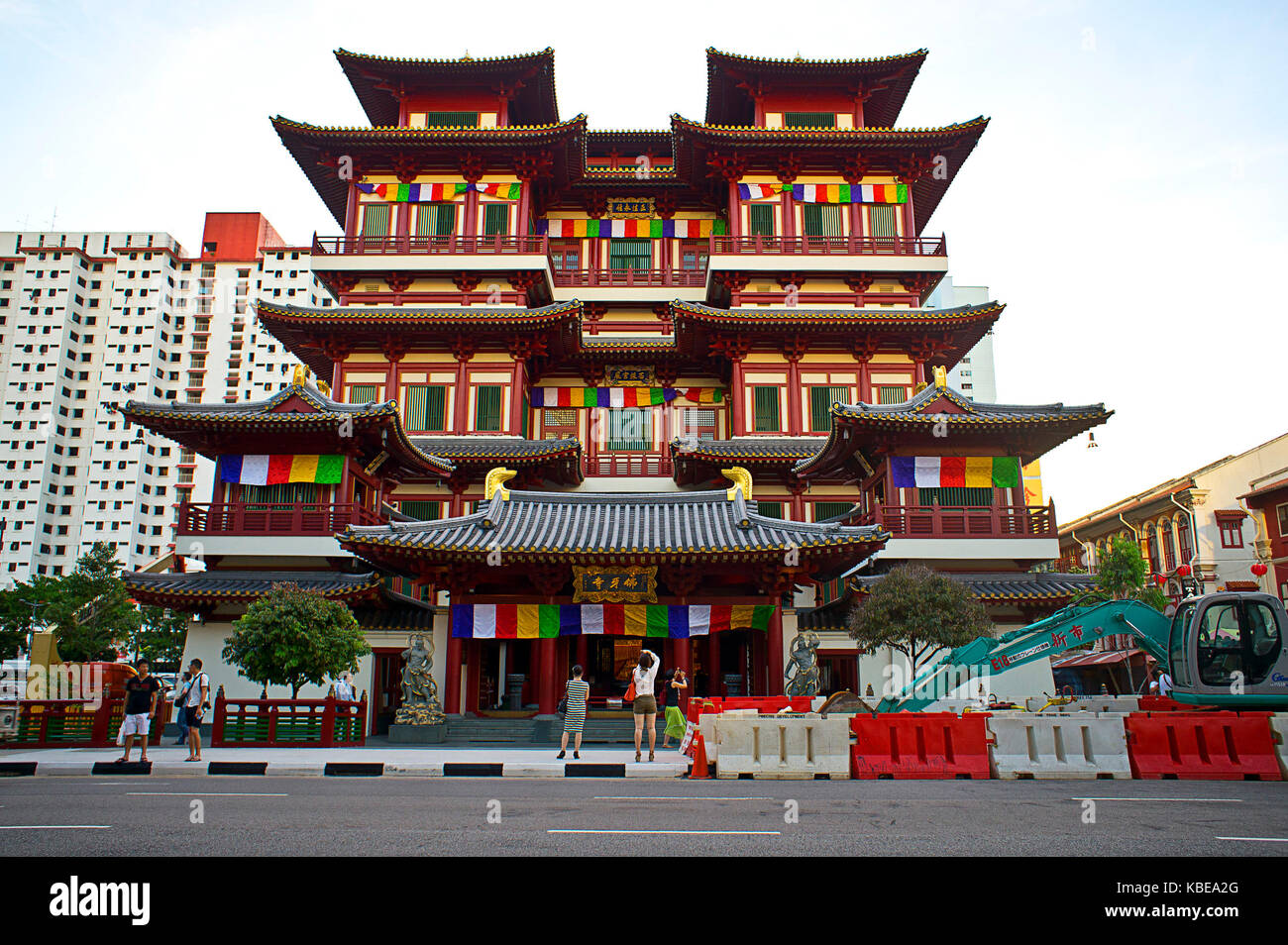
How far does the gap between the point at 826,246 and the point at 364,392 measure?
18647 millimetres

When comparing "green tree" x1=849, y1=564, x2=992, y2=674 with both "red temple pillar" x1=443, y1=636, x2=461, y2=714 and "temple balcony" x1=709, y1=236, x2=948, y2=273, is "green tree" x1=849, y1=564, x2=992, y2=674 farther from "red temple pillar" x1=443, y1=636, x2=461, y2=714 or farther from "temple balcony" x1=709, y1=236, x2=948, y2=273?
"temple balcony" x1=709, y1=236, x2=948, y2=273

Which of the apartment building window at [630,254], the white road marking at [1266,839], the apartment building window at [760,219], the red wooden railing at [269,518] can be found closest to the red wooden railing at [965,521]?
the apartment building window at [760,219]

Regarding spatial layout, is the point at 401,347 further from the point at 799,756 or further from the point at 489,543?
the point at 799,756

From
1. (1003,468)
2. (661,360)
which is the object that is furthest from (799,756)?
(661,360)

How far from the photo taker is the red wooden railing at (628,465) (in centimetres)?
3416

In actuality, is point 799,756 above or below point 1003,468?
below

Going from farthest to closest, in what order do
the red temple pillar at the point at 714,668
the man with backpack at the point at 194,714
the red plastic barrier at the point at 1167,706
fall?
the red temple pillar at the point at 714,668
the man with backpack at the point at 194,714
the red plastic barrier at the point at 1167,706

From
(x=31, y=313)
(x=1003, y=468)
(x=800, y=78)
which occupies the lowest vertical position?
(x=1003, y=468)

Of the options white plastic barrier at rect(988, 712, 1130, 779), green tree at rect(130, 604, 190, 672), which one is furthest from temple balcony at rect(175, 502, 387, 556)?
green tree at rect(130, 604, 190, 672)

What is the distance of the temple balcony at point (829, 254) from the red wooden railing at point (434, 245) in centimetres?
745

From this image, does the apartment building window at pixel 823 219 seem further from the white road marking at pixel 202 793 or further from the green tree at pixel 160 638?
the green tree at pixel 160 638

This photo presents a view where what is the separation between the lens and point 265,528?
2661 centimetres

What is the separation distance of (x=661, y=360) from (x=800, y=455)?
792 cm

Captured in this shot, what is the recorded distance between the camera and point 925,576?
18312 millimetres
